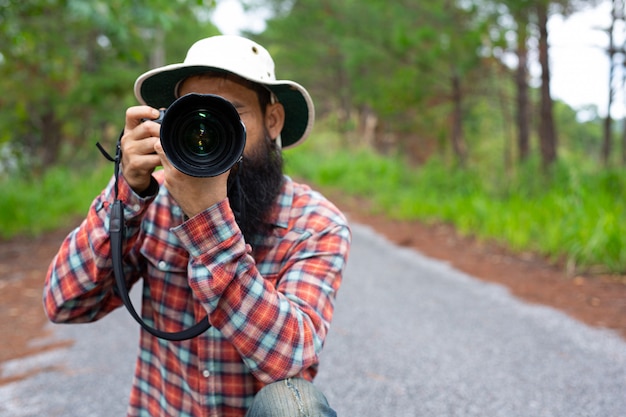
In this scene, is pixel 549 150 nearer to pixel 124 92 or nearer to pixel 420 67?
pixel 420 67

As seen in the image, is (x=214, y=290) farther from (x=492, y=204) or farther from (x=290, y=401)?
(x=492, y=204)

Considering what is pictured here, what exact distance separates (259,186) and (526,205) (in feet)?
16.8

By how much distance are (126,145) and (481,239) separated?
16.7ft

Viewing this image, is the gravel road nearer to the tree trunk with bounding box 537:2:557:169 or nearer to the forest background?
the forest background

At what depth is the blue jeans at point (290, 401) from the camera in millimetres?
1115

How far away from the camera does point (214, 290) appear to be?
1.10 meters

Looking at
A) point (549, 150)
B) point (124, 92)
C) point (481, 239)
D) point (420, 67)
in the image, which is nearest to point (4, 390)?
point (481, 239)

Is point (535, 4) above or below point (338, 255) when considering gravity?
above

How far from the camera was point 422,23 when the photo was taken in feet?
27.6

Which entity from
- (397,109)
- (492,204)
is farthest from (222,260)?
(397,109)

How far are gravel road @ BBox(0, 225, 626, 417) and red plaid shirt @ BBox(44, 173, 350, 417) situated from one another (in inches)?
45.0

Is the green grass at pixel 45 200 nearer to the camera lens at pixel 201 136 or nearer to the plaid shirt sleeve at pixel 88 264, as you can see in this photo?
the plaid shirt sleeve at pixel 88 264

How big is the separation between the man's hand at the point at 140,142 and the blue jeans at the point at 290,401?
1.82ft

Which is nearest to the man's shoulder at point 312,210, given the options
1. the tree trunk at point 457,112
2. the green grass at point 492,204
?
the green grass at point 492,204
